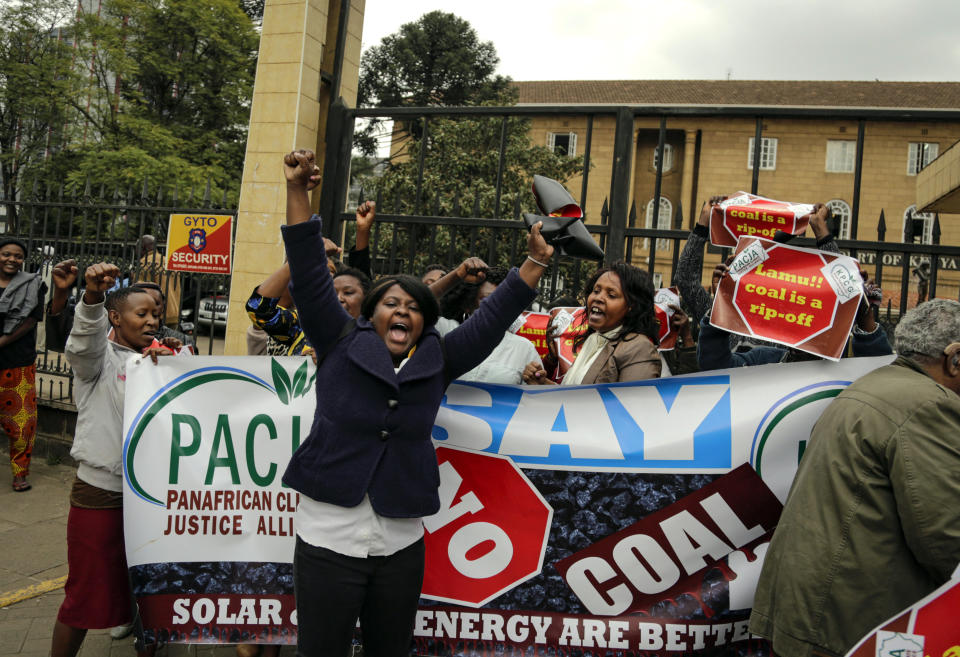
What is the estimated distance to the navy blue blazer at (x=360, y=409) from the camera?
2.44 metres

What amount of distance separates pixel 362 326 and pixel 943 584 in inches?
81.8

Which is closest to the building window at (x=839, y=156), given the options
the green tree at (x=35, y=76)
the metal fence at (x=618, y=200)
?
the green tree at (x=35, y=76)

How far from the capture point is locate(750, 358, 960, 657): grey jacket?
2.29 m

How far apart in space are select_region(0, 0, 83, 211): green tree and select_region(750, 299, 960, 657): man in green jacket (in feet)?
88.7

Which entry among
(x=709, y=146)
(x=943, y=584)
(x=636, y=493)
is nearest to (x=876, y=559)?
(x=943, y=584)

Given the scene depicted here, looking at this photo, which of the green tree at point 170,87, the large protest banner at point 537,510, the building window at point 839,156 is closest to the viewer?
the large protest banner at point 537,510

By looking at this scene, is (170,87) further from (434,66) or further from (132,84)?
(434,66)

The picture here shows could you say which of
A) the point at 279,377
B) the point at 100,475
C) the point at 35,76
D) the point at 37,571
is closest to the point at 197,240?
the point at 37,571

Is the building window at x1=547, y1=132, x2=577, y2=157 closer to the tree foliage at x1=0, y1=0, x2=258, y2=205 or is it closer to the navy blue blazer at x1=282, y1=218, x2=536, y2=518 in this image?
the tree foliage at x1=0, y1=0, x2=258, y2=205

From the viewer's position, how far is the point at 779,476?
10.3ft

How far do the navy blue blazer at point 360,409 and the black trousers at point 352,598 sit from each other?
0.60 ft

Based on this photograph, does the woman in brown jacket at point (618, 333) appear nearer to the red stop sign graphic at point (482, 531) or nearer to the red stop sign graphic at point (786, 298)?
the red stop sign graphic at point (786, 298)

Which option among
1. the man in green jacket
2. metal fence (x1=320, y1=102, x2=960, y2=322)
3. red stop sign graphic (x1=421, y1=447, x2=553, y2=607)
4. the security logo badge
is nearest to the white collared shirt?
red stop sign graphic (x1=421, y1=447, x2=553, y2=607)

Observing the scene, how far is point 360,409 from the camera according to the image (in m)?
2.46
